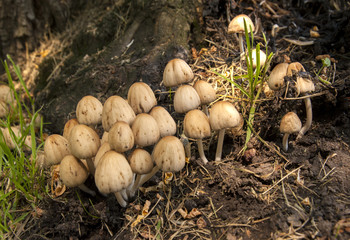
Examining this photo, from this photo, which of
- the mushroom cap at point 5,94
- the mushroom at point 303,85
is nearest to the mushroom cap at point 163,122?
the mushroom at point 303,85

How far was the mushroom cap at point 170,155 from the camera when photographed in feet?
6.35

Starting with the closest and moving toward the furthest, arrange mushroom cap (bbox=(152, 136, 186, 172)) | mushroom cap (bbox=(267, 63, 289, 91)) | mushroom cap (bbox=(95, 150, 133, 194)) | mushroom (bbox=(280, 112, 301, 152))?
1. mushroom cap (bbox=(95, 150, 133, 194))
2. mushroom cap (bbox=(152, 136, 186, 172))
3. mushroom (bbox=(280, 112, 301, 152))
4. mushroom cap (bbox=(267, 63, 289, 91))

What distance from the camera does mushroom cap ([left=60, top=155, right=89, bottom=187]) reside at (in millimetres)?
2025

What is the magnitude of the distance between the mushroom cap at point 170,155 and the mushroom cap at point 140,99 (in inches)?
14.3

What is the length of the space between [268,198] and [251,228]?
25 centimetres

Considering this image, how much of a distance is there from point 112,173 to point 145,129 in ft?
1.17

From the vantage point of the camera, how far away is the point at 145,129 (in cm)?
199

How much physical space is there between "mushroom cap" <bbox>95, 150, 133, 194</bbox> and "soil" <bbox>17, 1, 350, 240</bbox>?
0.41 metres

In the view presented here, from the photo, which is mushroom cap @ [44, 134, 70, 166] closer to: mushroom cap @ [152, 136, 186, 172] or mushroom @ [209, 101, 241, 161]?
mushroom cap @ [152, 136, 186, 172]

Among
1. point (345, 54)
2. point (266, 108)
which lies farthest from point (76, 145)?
point (345, 54)

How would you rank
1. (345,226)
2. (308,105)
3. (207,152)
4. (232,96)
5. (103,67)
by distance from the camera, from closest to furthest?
(345,226) < (308,105) < (207,152) < (232,96) < (103,67)

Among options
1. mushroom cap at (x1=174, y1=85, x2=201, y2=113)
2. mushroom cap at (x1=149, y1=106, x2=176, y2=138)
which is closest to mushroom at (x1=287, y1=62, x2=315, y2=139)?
mushroom cap at (x1=174, y1=85, x2=201, y2=113)

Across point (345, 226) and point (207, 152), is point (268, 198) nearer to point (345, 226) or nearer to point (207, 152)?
point (345, 226)

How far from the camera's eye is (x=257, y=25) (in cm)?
313
